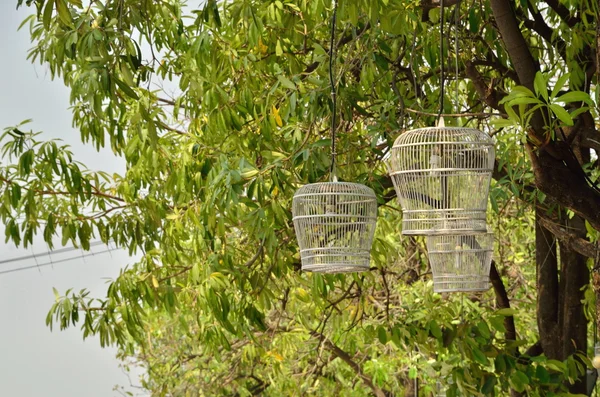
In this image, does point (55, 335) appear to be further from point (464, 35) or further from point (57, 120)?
point (464, 35)

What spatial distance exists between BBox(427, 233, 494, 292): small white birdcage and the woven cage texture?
0.57m

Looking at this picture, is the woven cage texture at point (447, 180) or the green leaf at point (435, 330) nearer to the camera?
the woven cage texture at point (447, 180)

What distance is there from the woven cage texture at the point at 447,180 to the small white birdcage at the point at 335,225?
21cm

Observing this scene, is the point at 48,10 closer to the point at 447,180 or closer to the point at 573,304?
the point at 447,180

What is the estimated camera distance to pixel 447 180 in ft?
6.31

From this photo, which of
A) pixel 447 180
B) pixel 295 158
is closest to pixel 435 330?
pixel 295 158

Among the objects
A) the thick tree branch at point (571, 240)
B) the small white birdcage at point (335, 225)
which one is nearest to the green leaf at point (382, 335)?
the thick tree branch at point (571, 240)

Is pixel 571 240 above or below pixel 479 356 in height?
above

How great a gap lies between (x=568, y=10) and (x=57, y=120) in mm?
3242

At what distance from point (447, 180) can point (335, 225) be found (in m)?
0.34

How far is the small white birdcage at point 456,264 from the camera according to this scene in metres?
2.54

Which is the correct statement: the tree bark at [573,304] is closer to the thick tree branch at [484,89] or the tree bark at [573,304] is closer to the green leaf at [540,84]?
the thick tree branch at [484,89]

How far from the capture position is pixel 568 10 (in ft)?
9.19

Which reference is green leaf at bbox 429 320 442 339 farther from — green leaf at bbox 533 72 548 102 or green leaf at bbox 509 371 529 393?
green leaf at bbox 533 72 548 102
